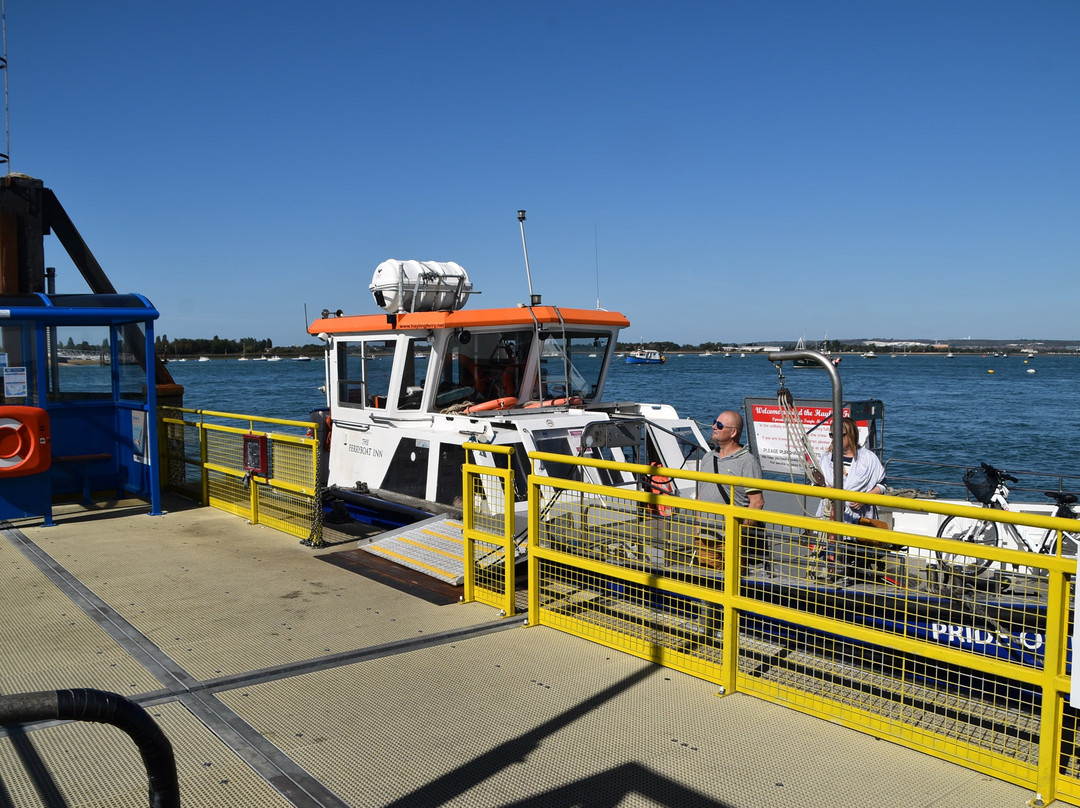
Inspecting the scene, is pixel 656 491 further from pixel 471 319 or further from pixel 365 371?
pixel 365 371

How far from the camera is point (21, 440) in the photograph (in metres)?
8.74

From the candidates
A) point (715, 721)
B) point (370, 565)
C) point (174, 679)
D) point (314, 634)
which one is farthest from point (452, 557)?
point (715, 721)

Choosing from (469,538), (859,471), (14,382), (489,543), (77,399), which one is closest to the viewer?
(859,471)

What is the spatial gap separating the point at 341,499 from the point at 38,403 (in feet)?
12.4

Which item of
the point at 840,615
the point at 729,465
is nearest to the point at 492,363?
the point at 729,465

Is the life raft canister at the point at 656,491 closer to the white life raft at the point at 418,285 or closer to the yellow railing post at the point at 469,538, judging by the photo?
the yellow railing post at the point at 469,538

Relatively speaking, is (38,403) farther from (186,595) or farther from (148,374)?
(186,595)

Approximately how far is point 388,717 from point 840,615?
265 centimetres

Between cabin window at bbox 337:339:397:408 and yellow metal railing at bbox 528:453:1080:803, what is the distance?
4627 millimetres

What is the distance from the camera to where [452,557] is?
7605 mm

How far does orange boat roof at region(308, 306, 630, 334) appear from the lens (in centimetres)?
948

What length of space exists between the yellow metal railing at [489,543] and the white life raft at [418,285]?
3.78 metres

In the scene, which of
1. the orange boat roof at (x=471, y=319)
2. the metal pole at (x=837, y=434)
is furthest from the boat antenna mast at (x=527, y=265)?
the metal pole at (x=837, y=434)

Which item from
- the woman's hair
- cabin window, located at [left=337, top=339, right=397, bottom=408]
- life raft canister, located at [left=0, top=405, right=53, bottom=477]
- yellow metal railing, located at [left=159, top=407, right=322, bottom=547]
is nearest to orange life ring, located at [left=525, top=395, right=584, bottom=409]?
cabin window, located at [left=337, top=339, right=397, bottom=408]
